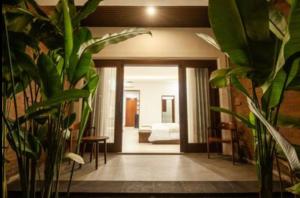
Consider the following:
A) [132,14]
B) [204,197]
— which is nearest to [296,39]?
[204,197]

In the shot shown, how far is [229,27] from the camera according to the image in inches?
31.0

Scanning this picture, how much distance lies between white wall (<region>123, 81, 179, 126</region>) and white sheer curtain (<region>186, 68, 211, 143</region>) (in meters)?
5.50

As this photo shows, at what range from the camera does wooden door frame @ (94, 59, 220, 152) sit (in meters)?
4.49

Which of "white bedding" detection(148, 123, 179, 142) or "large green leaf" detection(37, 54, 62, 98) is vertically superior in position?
"large green leaf" detection(37, 54, 62, 98)

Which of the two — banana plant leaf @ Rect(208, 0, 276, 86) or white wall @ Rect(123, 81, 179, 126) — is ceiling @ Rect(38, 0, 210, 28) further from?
white wall @ Rect(123, 81, 179, 126)

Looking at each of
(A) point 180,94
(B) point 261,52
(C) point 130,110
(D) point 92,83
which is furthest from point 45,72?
(C) point 130,110

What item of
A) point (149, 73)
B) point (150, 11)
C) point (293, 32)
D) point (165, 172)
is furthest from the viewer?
point (149, 73)

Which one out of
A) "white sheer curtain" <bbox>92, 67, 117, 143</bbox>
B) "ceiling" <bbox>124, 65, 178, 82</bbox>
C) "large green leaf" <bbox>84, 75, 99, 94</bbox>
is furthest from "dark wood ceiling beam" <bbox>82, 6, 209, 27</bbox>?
"large green leaf" <bbox>84, 75, 99, 94</bbox>

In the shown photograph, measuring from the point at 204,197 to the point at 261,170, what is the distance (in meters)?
1.36

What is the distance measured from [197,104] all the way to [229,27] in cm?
399

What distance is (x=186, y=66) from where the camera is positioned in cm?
474

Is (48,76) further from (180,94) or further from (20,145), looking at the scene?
(180,94)

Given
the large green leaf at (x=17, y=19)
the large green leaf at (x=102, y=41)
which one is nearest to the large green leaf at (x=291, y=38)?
the large green leaf at (x=102, y=41)

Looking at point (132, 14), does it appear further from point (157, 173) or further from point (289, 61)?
point (289, 61)
